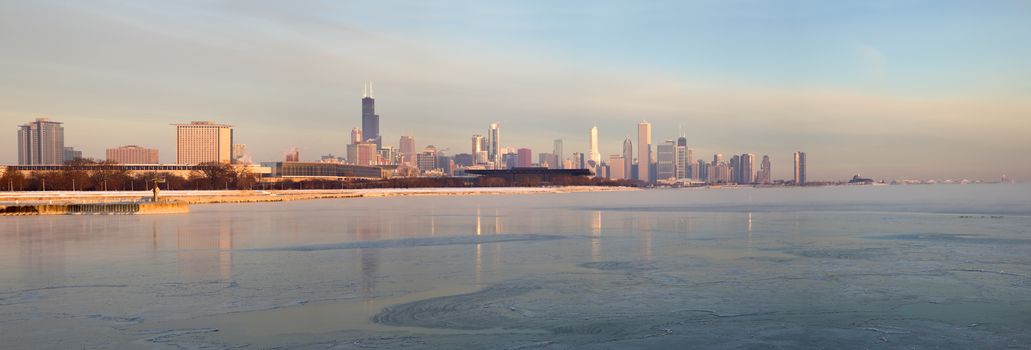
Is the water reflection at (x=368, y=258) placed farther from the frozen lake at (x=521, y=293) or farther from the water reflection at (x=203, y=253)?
the water reflection at (x=203, y=253)

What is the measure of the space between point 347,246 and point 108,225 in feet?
52.2

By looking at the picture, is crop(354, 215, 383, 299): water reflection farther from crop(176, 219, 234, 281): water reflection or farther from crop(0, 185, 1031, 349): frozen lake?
crop(176, 219, 234, 281): water reflection

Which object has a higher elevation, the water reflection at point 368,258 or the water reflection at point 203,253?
the water reflection at point 203,253

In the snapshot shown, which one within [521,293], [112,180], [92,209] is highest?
[112,180]

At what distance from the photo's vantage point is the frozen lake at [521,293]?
932 centimetres

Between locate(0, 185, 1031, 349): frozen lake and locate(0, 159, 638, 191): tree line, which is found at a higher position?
locate(0, 159, 638, 191): tree line

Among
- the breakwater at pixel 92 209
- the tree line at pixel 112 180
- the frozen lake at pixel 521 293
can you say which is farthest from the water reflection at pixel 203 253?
the tree line at pixel 112 180

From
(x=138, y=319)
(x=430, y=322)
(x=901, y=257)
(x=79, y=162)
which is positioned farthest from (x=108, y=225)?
(x=79, y=162)

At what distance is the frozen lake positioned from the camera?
9.32 metres

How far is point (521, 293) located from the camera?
1262 cm

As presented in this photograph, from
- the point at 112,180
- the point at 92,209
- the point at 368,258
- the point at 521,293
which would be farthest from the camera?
the point at 112,180

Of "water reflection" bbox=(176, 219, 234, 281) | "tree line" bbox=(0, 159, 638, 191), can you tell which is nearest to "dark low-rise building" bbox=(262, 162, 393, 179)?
"tree line" bbox=(0, 159, 638, 191)

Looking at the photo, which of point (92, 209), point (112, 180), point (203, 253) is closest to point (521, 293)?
point (203, 253)

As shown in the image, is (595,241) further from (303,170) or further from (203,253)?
(303,170)
